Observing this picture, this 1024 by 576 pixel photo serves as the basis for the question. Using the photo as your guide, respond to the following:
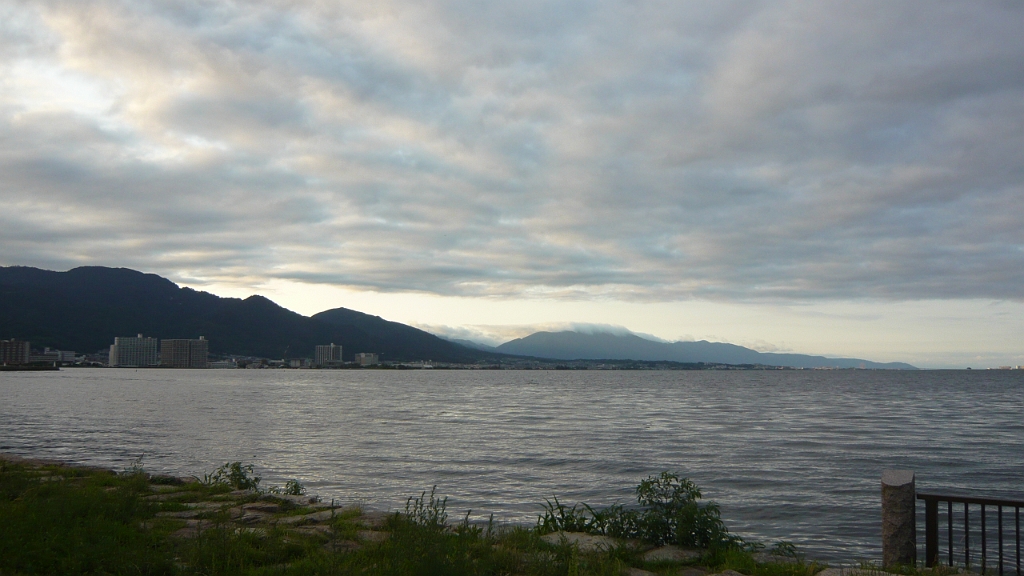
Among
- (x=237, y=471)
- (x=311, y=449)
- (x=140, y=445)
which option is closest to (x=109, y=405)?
(x=140, y=445)

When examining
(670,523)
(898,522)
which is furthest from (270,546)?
(898,522)

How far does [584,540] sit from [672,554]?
1.36 m

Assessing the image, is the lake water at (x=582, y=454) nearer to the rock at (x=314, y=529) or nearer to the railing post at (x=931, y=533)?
the railing post at (x=931, y=533)

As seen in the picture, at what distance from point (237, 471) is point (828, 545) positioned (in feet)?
44.6

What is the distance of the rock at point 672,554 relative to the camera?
9711mm

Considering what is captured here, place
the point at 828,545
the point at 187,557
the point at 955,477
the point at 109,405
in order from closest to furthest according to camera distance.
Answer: the point at 187,557 < the point at 828,545 < the point at 955,477 < the point at 109,405

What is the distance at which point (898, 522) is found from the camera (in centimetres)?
989

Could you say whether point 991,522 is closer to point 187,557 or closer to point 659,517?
point 659,517

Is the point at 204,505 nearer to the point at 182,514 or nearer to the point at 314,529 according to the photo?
the point at 182,514

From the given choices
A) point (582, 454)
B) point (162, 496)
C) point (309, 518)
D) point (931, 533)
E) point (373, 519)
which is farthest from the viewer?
point (582, 454)

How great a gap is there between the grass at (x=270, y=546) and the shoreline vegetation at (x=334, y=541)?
2 centimetres

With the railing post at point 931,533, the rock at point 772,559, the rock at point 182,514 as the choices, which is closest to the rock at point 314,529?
the rock at point 182,514

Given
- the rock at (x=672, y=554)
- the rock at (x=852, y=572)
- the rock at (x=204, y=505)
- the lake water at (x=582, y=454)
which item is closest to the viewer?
the rock at (x=852, y=572)

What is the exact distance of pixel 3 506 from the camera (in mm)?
9977
